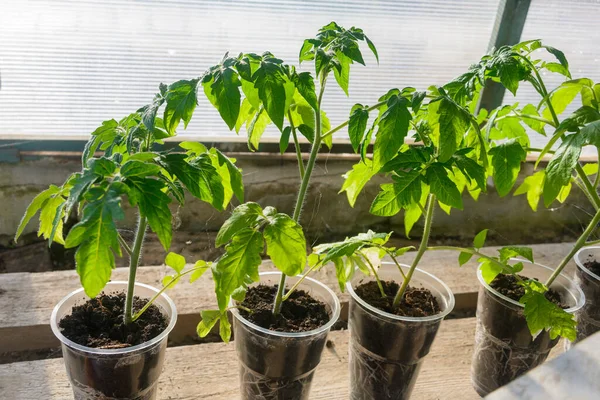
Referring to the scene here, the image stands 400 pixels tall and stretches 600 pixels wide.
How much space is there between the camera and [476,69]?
0.83 metres

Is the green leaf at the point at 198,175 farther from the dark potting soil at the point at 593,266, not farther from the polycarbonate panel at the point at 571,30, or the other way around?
the polycarbonate panel at the point at 571,30

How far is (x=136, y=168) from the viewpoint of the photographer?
63cm

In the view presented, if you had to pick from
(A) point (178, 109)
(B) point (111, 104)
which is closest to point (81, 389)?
(A) point (178, 109)

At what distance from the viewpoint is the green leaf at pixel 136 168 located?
0.63 meters

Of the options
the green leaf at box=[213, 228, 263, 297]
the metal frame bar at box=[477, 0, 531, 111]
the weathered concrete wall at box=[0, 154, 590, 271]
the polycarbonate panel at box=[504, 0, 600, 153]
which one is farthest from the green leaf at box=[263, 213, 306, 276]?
the polycarbonate panel at box=[504, 0, 600, 153]

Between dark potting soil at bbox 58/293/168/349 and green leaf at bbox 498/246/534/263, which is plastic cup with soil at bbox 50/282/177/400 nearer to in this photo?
dark potting soil at bbox 58/293/168/349

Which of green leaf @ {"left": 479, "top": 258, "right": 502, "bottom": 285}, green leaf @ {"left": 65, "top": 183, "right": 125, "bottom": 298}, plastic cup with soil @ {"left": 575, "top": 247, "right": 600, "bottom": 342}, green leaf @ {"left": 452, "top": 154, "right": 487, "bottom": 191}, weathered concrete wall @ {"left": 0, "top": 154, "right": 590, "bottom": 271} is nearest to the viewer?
green leaf @ {"left": 65, "top": 183, "right": 125, "bottom": 298}

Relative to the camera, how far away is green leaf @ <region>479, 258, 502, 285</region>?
1.00 m

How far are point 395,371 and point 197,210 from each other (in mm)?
836

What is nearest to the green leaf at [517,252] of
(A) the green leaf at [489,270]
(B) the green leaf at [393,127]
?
(A) the green leaf at [489,270]

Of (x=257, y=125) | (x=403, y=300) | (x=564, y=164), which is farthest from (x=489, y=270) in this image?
(x=257, y=125)

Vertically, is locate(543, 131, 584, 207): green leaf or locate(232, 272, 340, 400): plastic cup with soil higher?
locate(543, 131, 584, 207): green leaf

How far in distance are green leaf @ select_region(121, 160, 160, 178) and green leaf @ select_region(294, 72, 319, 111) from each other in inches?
9.3

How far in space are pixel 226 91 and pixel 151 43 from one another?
79 centimetres
